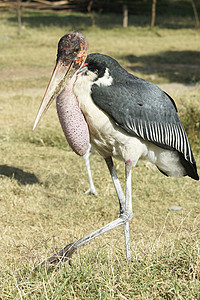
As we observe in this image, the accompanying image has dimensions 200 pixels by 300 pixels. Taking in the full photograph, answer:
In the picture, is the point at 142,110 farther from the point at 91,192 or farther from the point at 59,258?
the point at 91,192

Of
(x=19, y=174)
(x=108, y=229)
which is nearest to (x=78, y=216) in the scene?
(x=19, y=174)

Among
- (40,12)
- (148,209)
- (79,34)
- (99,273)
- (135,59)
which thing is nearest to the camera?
(99,273)

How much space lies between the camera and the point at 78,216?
3650 mm

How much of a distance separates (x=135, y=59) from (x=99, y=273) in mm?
9239

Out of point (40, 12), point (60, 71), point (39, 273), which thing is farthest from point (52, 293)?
point (40, 12)

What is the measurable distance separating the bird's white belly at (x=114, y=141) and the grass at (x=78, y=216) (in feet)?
1.19

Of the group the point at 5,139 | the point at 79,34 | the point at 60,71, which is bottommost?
the point at 5,139

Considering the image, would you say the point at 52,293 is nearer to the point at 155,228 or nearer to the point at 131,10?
the point at 155,228


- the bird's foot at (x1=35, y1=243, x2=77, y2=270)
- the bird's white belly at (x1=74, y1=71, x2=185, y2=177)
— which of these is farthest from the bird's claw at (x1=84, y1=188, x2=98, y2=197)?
the bird's foot at (x1=35, y1=243, x2=77, y2=270)

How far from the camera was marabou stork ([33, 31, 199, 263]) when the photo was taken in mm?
2467

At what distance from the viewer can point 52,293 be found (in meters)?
2.04

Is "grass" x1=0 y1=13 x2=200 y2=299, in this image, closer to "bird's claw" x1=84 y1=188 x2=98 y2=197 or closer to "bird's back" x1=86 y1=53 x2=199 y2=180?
"bird's claw" x1=84 y1=188 x2=98 y2=197

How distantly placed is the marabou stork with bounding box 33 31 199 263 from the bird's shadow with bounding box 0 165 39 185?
154 cm

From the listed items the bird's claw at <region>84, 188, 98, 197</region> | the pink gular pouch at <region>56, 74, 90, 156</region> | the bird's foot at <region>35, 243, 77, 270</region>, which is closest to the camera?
the bird's foot at <region>35, 243, 77, 270</region>
